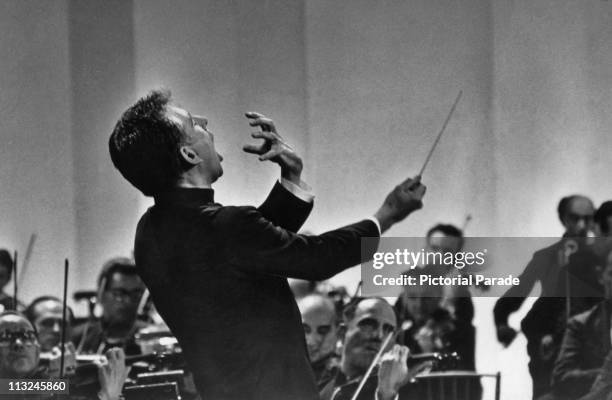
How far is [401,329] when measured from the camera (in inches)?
164

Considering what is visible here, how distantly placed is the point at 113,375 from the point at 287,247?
194cm

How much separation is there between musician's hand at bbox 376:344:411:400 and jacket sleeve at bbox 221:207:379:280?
136 centimetres

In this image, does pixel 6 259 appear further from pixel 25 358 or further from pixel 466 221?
pixel 466 221

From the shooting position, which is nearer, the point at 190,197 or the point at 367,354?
the point at 190,197

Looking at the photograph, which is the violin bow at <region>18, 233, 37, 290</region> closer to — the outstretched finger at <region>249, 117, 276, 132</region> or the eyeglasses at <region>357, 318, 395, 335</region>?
the eyeglasses at <region>357, 318, 395, 335</region>

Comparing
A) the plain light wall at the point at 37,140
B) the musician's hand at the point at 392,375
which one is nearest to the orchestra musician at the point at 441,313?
the musician's hand at the point at 392,375

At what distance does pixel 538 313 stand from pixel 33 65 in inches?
91.0

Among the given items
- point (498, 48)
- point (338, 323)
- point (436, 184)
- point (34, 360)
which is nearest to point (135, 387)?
point (34, 360)

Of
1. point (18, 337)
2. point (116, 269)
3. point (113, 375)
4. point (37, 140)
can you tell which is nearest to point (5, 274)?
point (116, 269)

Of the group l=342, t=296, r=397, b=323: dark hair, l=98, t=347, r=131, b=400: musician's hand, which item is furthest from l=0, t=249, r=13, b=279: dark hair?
l=342, t=296, r=397, b=323: dark hair

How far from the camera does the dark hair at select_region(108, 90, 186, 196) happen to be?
6.76 ft

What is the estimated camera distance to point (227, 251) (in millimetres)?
1978

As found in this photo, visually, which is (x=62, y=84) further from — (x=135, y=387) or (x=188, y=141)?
(x=188, y=141)

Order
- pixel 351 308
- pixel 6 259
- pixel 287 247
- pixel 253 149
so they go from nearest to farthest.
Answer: pixel 287 247, pixel 253 149, pixel 351 308, pixel 6 259
